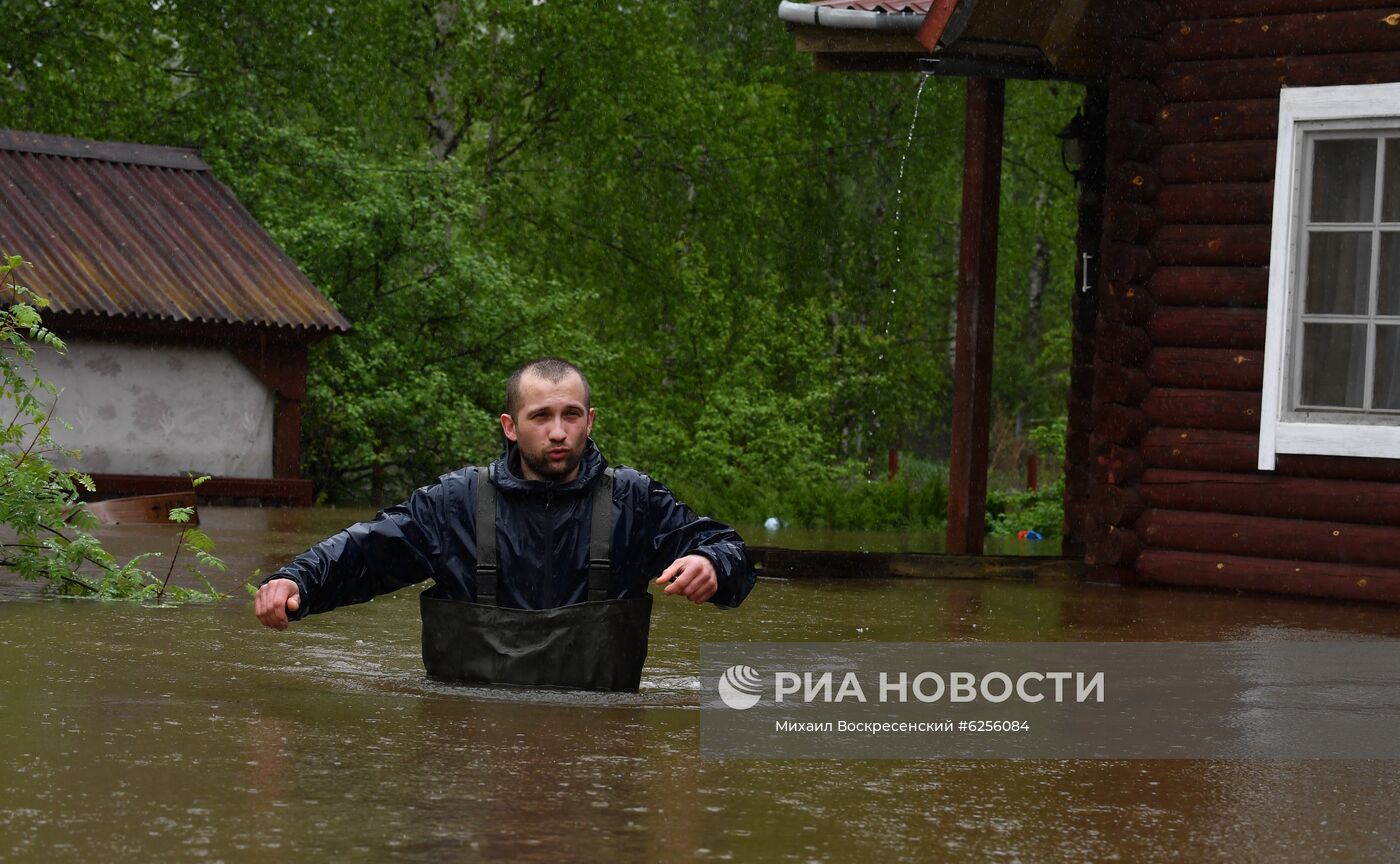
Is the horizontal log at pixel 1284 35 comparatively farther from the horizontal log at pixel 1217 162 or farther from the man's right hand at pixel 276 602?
the man's right hand at pixel 276 602

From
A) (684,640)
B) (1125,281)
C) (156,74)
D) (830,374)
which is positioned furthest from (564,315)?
(684,640)

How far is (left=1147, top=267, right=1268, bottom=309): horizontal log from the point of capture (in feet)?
38.7

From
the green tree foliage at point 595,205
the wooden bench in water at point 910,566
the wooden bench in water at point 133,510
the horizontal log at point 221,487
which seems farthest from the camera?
the green tree foliage at point 595,205

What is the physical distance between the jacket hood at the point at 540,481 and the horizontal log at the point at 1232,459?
246 inches

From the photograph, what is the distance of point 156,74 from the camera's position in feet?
102

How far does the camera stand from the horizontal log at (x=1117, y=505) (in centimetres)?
1216

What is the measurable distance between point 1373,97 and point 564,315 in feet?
63.2

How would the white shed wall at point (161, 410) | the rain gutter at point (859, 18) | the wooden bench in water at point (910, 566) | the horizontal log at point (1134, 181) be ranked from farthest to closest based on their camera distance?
the white shed wall at point (161, 410) < the rain gutter at point (859, 18) < the wooden bench in water at point (910, 566) < the horizontal log at point (1134, 181)

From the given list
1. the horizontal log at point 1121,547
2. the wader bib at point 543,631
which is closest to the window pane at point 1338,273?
the horizontal log at point 1121,547

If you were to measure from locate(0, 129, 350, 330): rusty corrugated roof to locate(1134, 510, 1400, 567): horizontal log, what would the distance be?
13755 mm

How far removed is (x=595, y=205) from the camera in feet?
121

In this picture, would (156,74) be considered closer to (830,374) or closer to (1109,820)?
(830,374)

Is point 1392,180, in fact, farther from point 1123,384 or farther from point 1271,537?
point 1271,537

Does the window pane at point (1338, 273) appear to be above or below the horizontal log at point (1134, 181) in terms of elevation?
below
